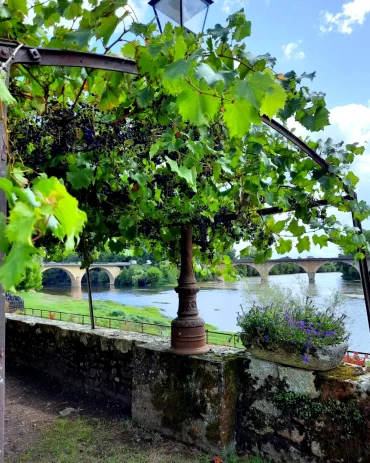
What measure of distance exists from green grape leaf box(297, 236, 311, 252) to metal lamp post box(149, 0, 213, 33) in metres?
1.56

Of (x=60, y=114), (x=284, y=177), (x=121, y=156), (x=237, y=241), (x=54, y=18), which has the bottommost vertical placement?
(x=237, y=241)

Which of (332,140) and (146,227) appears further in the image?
(146,227)

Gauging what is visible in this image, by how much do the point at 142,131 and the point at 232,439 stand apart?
2448 millimetres

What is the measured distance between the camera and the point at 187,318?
132 inches

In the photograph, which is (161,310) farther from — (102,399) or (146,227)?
(146,227)

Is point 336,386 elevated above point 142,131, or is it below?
below

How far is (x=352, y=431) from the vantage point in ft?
7.97

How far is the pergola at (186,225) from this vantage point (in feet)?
3.58

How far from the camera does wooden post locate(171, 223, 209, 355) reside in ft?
10.8

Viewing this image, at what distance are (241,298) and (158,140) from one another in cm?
287

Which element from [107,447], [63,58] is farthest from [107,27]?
[107,447]

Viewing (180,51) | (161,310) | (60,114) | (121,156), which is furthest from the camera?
(161,310)

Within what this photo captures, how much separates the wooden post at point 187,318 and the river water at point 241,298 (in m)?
0.37

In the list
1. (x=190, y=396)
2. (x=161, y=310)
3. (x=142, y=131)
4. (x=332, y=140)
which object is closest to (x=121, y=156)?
(x=142, y=131)
